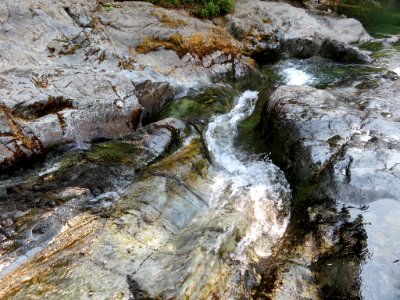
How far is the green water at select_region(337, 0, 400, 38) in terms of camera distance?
76.2 ft

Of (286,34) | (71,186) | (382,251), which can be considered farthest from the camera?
(286,34)

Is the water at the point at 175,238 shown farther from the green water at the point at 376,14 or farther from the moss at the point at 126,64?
the green water at the point at 376,14

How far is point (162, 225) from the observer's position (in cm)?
616

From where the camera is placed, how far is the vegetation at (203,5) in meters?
16.8

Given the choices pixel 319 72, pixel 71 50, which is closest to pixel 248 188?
pixel 71 50

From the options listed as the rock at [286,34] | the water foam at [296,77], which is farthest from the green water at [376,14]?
the water foam at [296,77]

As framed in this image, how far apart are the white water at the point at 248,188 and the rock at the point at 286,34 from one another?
763cm

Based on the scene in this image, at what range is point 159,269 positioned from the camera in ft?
16.9

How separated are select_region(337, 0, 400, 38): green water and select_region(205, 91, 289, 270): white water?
55.1 ft

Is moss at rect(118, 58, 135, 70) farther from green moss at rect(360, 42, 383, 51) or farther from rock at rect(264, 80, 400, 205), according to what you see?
green moss at rect(360, 42, 383, 51)

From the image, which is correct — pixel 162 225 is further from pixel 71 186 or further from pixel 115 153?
pixel 115 153

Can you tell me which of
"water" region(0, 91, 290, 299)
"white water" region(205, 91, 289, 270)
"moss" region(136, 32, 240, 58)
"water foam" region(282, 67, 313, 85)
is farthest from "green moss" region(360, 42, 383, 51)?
"water" region(0, 91, 290, 299)

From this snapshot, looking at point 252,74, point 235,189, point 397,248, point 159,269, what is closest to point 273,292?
point 159,269

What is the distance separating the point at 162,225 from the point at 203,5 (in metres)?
14.3
